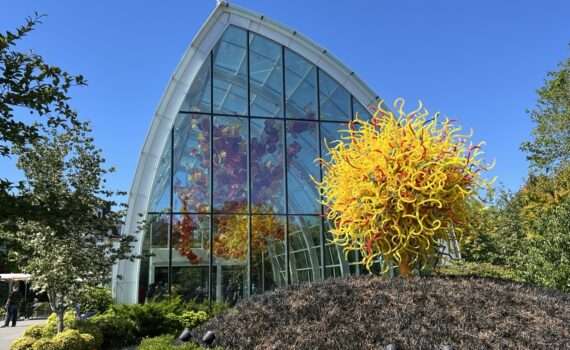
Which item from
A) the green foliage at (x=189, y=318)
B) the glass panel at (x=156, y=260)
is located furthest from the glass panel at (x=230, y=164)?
the green foliage at (x=189, y=318)

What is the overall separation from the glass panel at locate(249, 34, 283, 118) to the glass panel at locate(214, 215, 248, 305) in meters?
Answer: 3.12

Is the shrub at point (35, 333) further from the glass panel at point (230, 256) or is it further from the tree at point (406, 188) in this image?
the tree at point (406, 188)

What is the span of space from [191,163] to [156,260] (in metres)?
2.57

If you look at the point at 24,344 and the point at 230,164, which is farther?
the point at 230,164

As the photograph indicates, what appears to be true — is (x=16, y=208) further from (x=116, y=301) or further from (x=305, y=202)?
(x=305, y=202)

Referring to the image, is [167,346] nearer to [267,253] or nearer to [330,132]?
[267,253]

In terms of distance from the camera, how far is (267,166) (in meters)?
13.4

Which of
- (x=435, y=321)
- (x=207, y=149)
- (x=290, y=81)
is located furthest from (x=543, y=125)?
(x=435, y=321)

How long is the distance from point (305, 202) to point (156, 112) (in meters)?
4.58

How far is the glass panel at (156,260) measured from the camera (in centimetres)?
1215

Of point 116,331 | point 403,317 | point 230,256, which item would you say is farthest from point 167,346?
point 230,256

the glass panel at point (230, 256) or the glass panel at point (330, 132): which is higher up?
the glass panel at point (330, 132)

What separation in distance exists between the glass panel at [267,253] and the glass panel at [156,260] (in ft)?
7.12

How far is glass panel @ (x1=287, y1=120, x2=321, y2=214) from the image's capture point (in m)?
13.5
